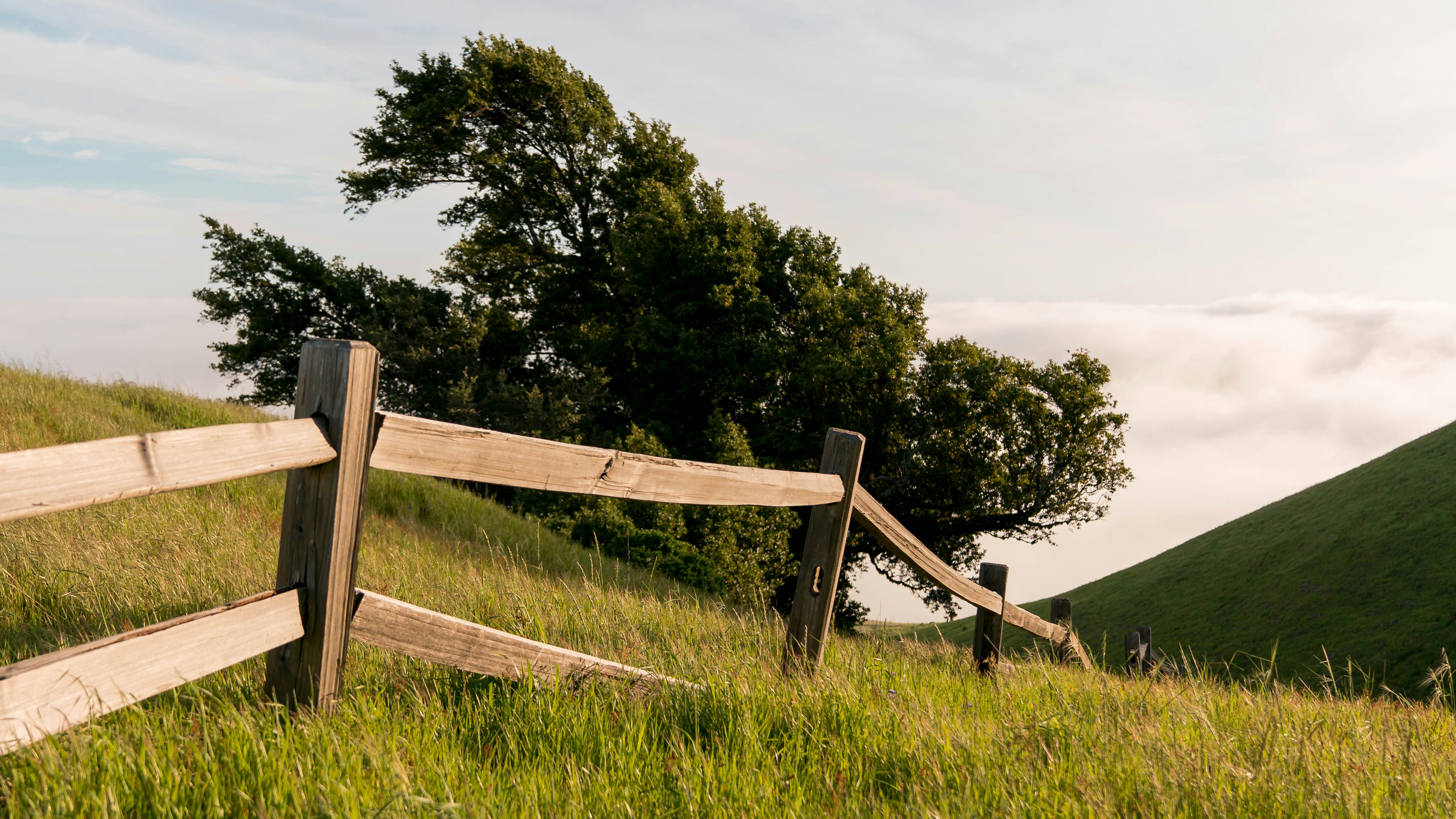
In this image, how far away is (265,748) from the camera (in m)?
2.55

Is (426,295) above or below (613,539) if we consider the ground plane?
above

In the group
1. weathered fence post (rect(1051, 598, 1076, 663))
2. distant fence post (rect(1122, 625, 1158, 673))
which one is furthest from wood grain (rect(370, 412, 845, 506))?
distant fence post (rect(1122, 625, 1158, 673))

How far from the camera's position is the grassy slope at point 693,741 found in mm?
2416

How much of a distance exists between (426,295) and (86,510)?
20.5m

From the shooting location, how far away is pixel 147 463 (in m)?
2.21

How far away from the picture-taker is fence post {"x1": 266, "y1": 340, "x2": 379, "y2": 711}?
270 cm

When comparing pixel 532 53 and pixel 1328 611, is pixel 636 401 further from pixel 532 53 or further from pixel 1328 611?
pixel 1328 611

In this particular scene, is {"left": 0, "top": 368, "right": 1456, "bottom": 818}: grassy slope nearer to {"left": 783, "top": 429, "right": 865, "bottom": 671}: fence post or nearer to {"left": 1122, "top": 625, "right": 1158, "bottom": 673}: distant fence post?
{"left": 783, "top": 429, "right": 865, "bottom": 671}: fence post

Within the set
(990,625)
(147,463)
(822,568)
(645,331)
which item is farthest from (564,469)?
(645,331)

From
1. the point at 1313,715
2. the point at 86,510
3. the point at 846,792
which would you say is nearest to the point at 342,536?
the point at 846,792

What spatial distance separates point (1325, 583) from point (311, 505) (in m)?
32.1

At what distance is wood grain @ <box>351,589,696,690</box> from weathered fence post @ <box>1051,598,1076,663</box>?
16.7ft

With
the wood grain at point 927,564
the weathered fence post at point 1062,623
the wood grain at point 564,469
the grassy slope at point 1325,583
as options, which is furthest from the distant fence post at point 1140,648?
the grassy slope at point 1325,583

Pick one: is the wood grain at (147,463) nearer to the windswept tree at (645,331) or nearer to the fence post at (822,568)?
the fence post at (822,568)
